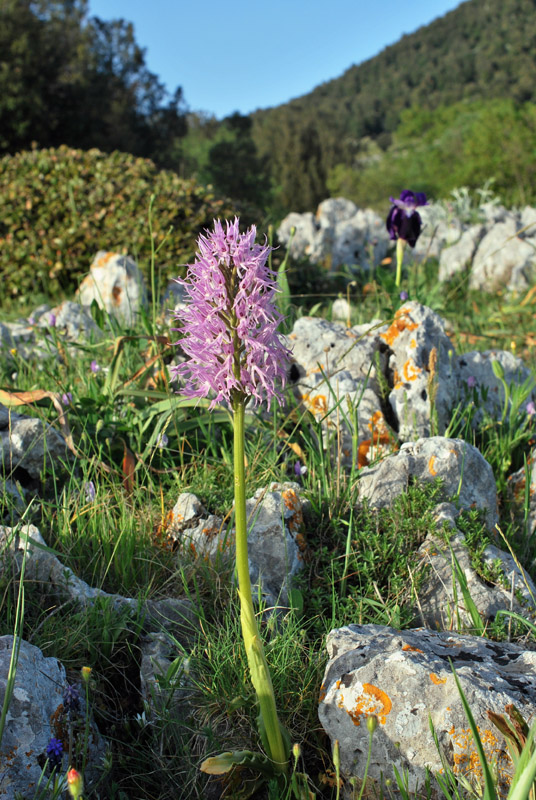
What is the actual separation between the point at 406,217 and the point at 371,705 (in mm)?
3379

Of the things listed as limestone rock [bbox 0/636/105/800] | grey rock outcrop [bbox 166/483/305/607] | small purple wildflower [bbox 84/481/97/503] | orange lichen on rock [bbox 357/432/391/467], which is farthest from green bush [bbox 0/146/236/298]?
limestone rock [bbox 0/636/105/800]

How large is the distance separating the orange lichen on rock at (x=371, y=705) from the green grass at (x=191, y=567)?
0.21 meters

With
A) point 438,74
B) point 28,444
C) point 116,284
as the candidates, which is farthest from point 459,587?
point 438,74

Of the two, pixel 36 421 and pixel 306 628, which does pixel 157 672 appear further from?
pixel 36 421

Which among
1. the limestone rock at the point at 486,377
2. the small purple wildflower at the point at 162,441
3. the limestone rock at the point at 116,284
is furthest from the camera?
the limestone rock at the point at 116,284

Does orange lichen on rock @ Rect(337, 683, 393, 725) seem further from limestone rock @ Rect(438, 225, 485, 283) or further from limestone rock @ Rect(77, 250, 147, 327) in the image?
limestone rock @ Rect(438, 225, 485, 283)

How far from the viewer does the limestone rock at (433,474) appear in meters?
2.54

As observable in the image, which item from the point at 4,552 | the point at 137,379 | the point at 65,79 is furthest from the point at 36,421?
the point at 65,79

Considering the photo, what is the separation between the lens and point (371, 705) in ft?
5.27

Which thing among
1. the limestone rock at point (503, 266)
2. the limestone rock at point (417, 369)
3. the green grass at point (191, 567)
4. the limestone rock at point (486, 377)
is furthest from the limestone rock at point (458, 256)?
the green grass at point (191, 567)

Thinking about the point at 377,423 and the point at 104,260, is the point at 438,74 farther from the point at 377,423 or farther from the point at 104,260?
the point at 377,423

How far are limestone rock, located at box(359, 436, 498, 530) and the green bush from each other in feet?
13.5

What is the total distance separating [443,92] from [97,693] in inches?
3276

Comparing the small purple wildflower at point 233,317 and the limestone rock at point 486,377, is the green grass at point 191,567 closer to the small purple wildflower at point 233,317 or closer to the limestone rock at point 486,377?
the limestone rock at point 486,377
